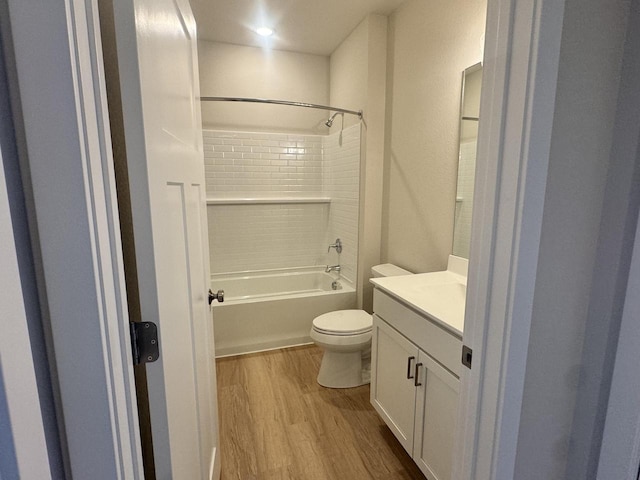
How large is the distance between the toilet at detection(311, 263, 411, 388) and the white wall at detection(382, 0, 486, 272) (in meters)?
0.32

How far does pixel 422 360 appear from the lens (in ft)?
4.29

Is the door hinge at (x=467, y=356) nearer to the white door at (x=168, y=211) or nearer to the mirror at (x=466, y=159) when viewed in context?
the white door at (x=168, y=211)

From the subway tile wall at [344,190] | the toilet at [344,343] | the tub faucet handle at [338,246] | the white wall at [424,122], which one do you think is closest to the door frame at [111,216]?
the white wall at [424,122]

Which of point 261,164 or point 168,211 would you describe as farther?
point 261,164

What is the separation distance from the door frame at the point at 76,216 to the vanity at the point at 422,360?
1035mm


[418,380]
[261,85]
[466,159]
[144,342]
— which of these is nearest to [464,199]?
[466,159]

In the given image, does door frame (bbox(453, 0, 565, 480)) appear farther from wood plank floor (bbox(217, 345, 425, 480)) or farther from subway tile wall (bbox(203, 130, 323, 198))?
subway tile wall (bbox(203, 130, 323, 198))

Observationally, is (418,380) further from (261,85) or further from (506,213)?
(261,85)

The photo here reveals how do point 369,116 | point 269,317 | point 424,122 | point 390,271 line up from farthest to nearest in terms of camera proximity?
point 269,317, point 369,116, point 390,271, point 424,122

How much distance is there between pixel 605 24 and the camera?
0.68 metres

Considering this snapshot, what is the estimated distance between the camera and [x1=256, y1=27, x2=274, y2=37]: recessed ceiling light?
8.62ft

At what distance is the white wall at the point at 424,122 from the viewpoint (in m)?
1.74

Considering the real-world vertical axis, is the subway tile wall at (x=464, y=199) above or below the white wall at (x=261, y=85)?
below

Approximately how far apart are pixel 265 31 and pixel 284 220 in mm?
1721
